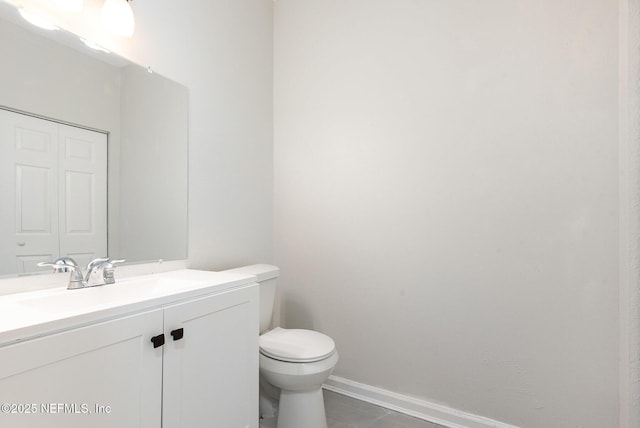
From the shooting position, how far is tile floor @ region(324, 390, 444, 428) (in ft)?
5.57

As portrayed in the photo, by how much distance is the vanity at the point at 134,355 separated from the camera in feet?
2.38

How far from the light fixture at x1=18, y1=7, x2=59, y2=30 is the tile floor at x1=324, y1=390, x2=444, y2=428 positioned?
6.99 ft

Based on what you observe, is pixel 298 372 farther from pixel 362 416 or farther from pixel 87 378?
pixel 87 378

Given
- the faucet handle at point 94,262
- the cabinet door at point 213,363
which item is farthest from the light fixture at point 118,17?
the cabinet door at point 213,363

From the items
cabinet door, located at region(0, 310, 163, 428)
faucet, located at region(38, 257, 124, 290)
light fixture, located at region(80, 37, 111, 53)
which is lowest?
cabinet door, located at region(0, 310, 163, 428)

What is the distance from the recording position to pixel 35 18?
1139 mm

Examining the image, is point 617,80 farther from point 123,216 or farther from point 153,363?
point 123,216

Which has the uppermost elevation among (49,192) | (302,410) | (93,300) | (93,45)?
(93,45)

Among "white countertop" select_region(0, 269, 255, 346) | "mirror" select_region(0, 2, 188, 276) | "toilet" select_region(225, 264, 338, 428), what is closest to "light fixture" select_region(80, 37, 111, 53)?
"mirror" select_region(0, 2, 188, 276)

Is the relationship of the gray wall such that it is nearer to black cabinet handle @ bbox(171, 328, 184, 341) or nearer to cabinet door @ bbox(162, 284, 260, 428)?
cabinet door @ bbox(162, 284, 260, 428)

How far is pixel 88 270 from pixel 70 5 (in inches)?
38.5

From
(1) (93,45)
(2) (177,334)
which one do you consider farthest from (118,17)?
(2) (177,334)

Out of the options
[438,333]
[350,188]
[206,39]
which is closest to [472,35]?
[350,188]

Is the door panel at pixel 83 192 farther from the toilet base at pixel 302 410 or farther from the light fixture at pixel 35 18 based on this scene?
the toilet base at pixel 302 410
